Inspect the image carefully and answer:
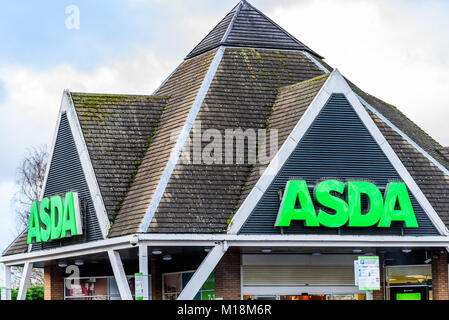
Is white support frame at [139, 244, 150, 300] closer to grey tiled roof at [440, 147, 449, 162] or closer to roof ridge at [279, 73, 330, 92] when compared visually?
roof ridge at [279, 73, 330, 92]

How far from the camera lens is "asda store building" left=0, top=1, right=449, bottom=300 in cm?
3069

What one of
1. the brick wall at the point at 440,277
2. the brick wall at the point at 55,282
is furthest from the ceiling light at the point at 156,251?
the brick wall at the point at 440,277

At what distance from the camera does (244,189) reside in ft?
104

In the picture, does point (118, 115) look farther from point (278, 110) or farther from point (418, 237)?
point (418, 237)

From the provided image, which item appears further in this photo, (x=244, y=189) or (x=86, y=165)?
(x=86, y=165)

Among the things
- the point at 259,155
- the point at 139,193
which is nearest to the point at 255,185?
the point at 259,155

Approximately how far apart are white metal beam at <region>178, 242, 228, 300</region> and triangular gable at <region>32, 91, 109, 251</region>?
Answer: 4.12m

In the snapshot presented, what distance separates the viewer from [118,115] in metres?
35.3

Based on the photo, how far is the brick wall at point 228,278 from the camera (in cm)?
3191

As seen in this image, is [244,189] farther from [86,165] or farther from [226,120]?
[86,165]

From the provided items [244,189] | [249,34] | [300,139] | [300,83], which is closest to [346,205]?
[300,139]

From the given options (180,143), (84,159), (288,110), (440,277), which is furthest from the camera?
(440,277)

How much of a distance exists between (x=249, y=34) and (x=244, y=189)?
29.4ft

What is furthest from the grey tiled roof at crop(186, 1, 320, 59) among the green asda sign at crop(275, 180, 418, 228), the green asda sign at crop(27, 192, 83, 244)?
the green asda sign at crop(27, 192, 83, 244)
